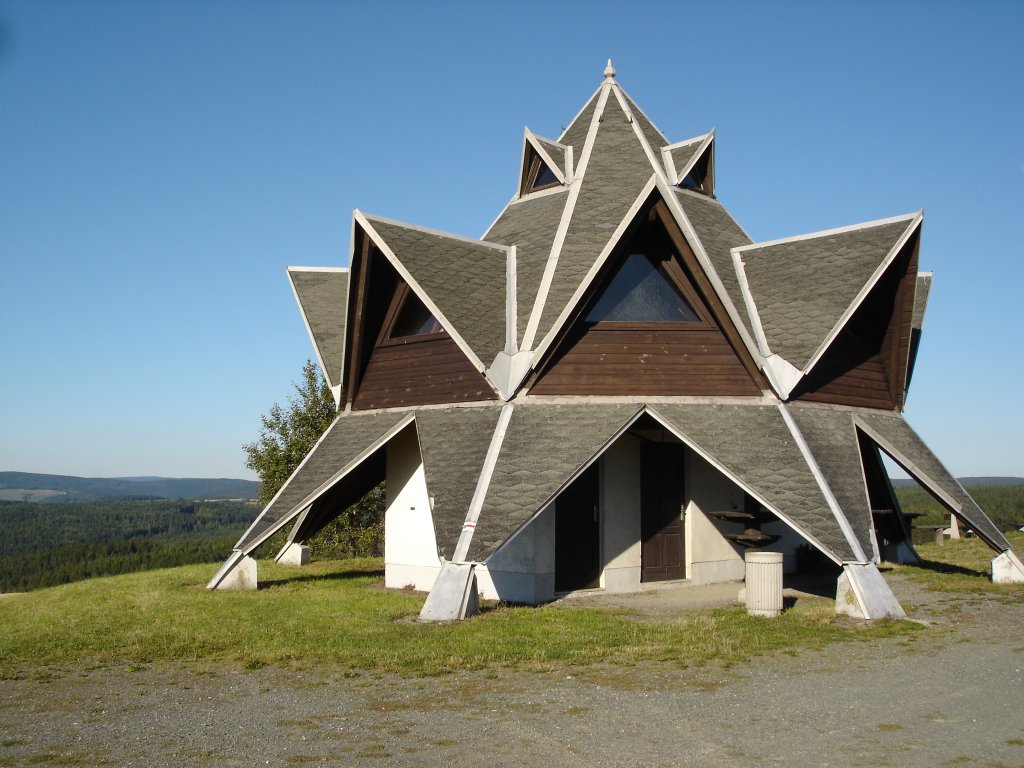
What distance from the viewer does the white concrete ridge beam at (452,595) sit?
13438 millimetres


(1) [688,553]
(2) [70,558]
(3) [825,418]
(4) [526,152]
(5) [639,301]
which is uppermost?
(4) [526,152]

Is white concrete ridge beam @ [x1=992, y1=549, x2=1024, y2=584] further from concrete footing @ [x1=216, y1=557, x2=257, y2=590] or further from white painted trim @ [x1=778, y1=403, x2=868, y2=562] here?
concrete footing @ [x1=216, y1=557, x2=257, y2=590]

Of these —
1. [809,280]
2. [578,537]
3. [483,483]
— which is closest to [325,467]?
[483,483]

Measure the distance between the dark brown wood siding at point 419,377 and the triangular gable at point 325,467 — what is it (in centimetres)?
42

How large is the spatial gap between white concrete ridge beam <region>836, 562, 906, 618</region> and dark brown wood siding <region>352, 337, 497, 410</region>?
6.68m

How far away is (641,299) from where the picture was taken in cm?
1753

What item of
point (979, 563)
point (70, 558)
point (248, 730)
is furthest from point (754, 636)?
point (70, 558)

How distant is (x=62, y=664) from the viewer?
11.3 m

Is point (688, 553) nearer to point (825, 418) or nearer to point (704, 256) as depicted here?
point (825, 418)

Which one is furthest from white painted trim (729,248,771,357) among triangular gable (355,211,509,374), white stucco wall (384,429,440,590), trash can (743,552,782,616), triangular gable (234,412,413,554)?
white stucco wall (384,429,440,590)

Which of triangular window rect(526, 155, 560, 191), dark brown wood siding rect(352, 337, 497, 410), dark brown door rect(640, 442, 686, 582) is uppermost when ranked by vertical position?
triangular window rect(526, 155, 560, 191)

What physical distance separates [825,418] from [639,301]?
4.03m

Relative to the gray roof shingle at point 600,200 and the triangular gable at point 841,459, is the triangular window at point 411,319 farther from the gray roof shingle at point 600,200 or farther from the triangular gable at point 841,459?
the triangular gable at point 841,459

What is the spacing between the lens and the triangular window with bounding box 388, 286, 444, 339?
1844cm
